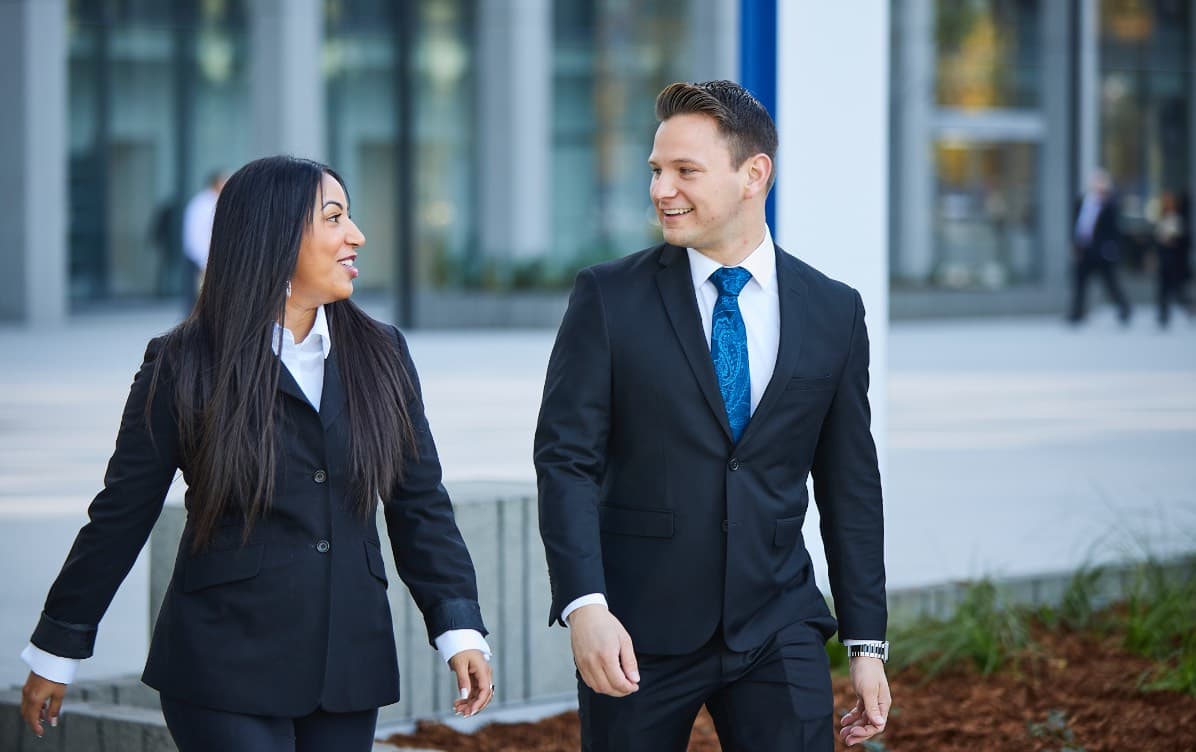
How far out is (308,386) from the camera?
Result: 131 inches

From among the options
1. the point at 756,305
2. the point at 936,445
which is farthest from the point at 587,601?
the point at 936,445

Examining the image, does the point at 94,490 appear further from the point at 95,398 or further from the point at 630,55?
the point at 630,55

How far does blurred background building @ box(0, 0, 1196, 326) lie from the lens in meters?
26.8

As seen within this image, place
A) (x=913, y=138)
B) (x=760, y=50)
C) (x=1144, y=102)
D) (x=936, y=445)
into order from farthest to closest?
1. (x=1144, y=102)
2. (x=913, y=138)
3. (x=936, y=445)
4. (x=760, y=50)

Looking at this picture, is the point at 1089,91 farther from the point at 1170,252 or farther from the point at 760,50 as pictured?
the point at 760,50

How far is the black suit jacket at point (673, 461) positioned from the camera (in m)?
3.27

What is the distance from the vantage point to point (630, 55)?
36344 millimetres

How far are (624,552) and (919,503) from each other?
24.2 ft

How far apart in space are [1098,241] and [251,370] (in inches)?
967

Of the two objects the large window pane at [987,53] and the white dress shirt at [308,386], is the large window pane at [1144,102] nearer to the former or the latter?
the large window pane at [987,53]

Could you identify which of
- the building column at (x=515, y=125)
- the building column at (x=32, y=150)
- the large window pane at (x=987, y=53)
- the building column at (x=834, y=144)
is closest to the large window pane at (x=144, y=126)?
the building column at (x=32, y=150)

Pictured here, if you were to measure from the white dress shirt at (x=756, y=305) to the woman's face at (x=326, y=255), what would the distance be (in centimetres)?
63

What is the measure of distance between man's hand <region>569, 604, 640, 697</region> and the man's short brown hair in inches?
34.1

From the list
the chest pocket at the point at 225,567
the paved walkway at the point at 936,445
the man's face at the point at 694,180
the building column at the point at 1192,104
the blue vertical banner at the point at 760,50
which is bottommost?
the paved walkway at the point at 936,445
